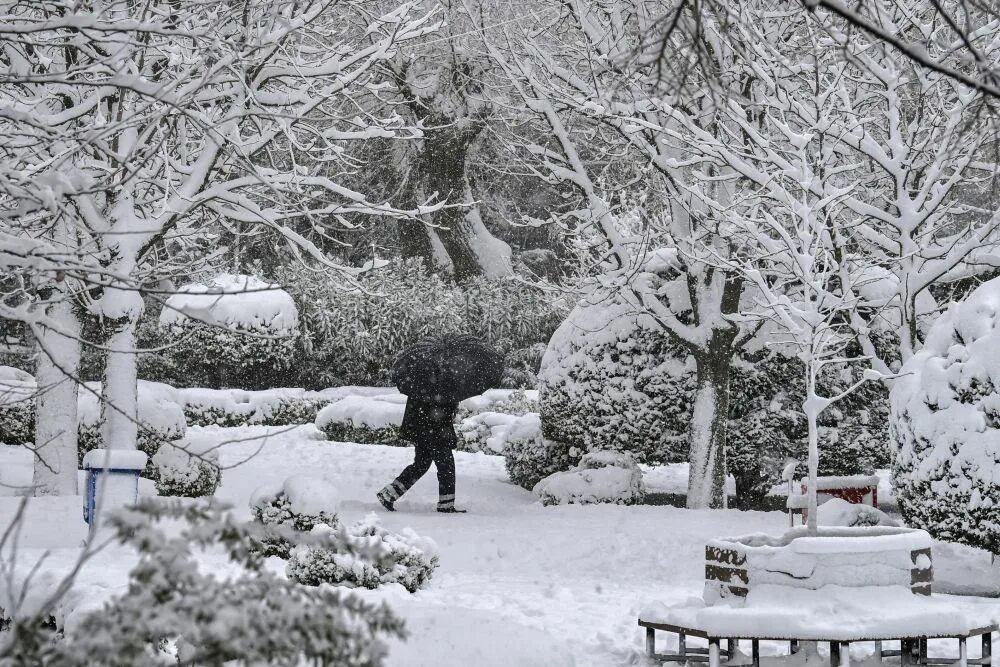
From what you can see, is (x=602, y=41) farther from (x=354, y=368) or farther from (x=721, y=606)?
(x=354, y=368)

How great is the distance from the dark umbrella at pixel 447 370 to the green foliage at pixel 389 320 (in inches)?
341

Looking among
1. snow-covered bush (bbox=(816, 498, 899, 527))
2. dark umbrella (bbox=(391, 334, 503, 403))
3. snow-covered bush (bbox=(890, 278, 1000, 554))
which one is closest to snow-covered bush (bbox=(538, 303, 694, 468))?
dark umbrella (bbox=(391, 334, 503, 403))

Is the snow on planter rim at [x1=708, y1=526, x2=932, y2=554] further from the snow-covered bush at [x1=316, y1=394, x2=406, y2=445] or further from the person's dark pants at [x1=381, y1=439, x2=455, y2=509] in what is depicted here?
the snow-covered bush at [x1=316, y1=394, x2=406, y2=445]

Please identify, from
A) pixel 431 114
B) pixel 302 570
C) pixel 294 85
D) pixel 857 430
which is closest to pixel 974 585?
pixel 857 430

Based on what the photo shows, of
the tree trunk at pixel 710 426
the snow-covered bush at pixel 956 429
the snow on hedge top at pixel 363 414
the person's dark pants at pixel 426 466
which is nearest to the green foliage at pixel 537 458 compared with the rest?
the tree trunk at pixel 710 426

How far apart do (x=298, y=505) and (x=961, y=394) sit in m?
5.26

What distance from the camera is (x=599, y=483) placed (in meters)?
11.7

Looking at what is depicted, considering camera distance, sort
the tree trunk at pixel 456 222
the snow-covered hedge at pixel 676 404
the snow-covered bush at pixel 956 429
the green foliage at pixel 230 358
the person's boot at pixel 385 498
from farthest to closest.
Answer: the tree trunk at pixel 456 222 → the green foliage at pixel 230 358 → the snow-covered hedge at pixel 676 404 → the person's boot at pixel 385 498 → the snow-covered bush at pixel 956 429

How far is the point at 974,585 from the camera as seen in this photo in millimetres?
8680

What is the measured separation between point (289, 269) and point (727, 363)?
41.6ft

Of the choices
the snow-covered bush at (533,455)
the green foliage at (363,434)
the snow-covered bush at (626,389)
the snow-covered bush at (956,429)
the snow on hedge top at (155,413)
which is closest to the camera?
the snow-covered bush at (956,429)

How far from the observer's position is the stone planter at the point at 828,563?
5.73 m

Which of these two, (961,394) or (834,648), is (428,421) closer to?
(961,394)

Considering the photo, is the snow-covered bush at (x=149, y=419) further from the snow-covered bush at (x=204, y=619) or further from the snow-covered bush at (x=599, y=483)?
the snow-covered bush at (x=204, y=619)
